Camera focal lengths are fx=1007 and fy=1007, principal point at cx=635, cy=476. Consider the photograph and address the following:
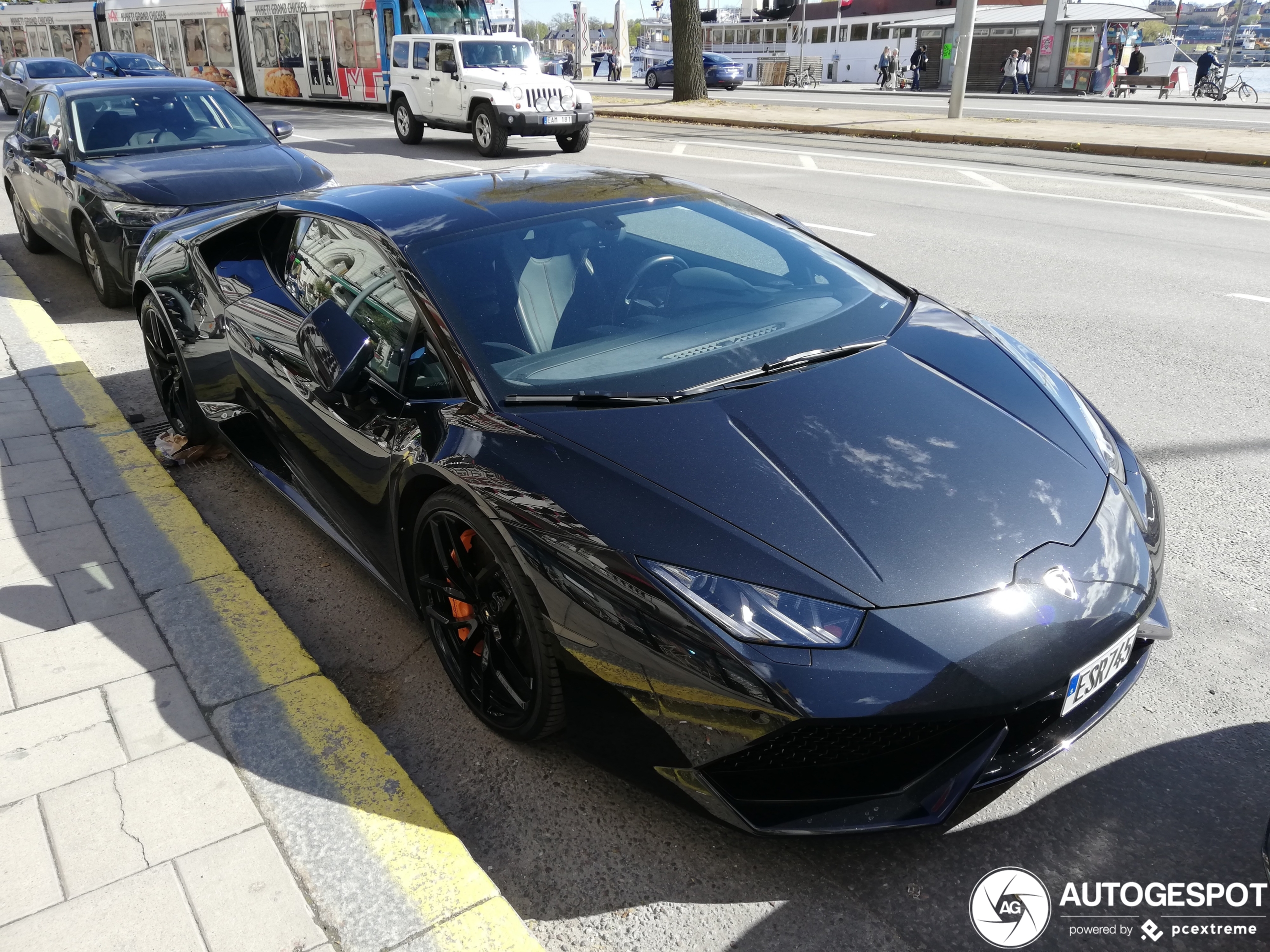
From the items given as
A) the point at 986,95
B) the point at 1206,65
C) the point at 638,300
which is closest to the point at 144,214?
the point at 638,300

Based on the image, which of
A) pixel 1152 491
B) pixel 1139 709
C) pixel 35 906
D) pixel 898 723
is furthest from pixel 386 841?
pixel 1152 491

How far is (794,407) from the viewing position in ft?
8.61

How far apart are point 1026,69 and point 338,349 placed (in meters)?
38.7

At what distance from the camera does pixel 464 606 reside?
8.95 ft

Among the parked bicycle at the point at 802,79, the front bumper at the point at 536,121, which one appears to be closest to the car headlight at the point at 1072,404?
the front bumper at the point at 536,121

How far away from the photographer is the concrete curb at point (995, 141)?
14.8 meters

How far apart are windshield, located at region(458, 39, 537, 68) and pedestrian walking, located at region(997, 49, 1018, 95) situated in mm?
24789

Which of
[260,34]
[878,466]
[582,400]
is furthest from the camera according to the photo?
[260,34]

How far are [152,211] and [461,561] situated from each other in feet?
17.5

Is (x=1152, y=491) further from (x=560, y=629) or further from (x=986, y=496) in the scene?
(x=560, y=629)

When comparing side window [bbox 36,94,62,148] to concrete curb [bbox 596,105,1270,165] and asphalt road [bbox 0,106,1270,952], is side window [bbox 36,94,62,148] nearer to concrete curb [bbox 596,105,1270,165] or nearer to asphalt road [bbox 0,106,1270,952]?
asphalt road [bbox 0,106,1270,952]

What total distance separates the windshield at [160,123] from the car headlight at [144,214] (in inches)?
45.2

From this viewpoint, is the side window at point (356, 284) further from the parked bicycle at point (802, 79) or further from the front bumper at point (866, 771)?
the parked bicycle at point (802, 79)

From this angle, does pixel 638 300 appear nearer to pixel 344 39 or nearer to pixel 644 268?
pixel 644 268
